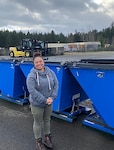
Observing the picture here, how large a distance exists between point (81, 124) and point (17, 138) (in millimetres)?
1385

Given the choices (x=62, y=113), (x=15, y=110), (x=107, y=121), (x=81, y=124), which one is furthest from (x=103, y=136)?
(x=15, y=110)

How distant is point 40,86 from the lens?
11.0 ft

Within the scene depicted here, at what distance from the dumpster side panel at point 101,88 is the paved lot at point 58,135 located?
418 mm

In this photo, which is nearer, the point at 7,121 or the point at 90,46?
the point at 7,121

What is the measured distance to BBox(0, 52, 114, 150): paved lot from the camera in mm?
3791

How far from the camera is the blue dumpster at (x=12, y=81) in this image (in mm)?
5973

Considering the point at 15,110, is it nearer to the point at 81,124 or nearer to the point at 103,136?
the point at 81,124

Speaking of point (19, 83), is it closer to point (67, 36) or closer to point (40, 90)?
point (40, 90)

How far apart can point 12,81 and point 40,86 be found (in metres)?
2.84

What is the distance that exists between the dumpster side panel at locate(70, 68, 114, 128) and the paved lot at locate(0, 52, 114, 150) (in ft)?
1.37

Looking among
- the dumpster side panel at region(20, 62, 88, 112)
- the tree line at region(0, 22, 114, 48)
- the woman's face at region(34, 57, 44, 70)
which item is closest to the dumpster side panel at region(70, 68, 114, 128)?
the dumpster side panel at region(20, 62, 88, 112)

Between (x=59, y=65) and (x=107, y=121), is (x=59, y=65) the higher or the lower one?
the higher one

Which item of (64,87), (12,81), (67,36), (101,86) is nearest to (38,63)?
(101,86)

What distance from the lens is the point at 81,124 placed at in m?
4.71
